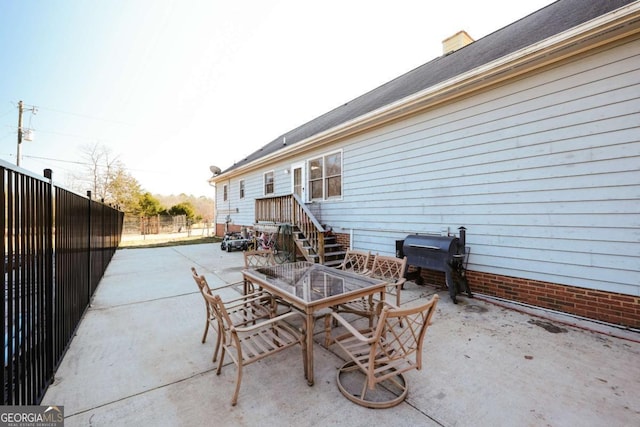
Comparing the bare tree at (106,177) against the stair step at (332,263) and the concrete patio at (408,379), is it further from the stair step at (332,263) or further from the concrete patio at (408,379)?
the concrete patio at (408,379)

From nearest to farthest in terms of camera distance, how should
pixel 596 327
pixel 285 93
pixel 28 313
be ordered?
pixel 28 313 → pixel 596 327 → pixel 285 93

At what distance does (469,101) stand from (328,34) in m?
5.85

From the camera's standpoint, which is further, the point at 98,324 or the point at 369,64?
the point at 369,64

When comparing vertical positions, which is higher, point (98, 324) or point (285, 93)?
point (285, 93)

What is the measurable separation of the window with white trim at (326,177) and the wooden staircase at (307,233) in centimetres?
98

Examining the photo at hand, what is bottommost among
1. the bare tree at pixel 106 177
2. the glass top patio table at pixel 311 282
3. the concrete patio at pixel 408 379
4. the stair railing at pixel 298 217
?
the concrete patio at pixel 408 379

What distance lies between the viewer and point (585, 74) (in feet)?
12.0

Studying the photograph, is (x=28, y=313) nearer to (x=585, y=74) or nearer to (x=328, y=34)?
(x=585, y=74)

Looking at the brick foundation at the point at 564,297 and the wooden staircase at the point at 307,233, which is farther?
the wooden staircase at the point at 307,233

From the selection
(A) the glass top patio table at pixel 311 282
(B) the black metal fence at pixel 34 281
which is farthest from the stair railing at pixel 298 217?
(B) the black metal fence at pixel 34 281

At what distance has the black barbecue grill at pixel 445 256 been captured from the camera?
4453mm

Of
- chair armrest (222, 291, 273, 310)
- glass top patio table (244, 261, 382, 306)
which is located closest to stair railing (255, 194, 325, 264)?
glass top patio table (244, 261, 382, 306)

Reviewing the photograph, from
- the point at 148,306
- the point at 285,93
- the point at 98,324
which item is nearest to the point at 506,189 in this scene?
the point at 148,306

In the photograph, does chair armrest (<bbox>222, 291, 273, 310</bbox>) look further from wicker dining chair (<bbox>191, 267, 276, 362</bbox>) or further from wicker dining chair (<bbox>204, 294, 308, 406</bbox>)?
wicker dining chair (<bbox>204, 294, 308, 406</bbox>)
